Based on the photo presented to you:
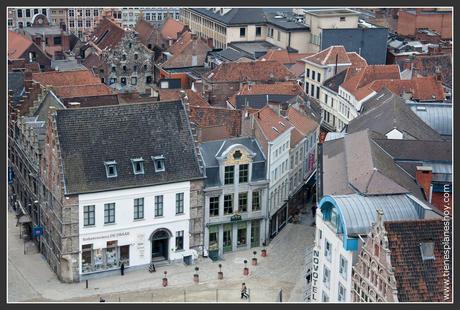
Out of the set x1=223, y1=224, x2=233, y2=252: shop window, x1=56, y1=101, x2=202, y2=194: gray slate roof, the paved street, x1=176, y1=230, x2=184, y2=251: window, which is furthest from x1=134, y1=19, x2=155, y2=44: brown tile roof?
x1=176, y1=230, x2=184, y2=251: window

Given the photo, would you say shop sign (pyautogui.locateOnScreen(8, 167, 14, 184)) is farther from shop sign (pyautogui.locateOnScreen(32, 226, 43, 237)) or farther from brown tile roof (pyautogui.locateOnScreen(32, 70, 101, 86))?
shop sign (pyautogui.locateOnScreen(32, 226, 43, 237))

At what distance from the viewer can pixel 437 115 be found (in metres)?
114

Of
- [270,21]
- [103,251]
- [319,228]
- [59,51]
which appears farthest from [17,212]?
[270,21]

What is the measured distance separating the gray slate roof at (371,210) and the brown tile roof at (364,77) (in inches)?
2097

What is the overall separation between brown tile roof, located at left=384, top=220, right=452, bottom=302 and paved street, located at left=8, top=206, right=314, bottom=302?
19.3 m

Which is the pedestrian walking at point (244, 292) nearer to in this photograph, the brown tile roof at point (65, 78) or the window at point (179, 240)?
the window at point (179, 240)

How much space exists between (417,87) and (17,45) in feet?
212

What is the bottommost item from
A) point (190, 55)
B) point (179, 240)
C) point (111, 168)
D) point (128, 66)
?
point (179, 240)

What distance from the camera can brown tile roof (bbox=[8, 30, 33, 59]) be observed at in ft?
526

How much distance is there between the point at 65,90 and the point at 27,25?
78395 millimetres

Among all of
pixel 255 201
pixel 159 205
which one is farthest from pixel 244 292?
pixel 255 201

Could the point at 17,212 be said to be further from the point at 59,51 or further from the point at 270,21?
the point at 270,21

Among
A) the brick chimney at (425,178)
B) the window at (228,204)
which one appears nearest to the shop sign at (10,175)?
the window at (228,204)

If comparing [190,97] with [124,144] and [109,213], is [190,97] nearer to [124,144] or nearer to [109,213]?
[124,144]
